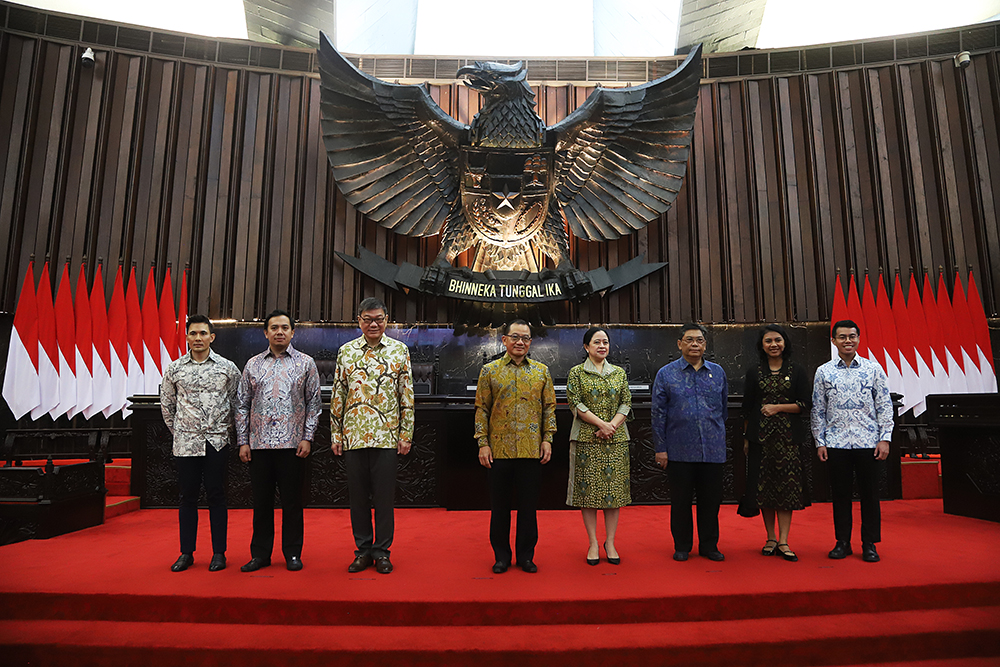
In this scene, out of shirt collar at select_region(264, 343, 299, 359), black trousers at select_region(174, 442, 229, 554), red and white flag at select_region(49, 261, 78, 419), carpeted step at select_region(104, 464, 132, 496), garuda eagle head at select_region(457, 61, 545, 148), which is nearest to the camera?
black trousers at select_region(174, 442, 229, 554)

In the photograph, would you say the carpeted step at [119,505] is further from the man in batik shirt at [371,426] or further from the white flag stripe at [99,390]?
the man in batik shirt at [371,426]

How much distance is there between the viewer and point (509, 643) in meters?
2.01

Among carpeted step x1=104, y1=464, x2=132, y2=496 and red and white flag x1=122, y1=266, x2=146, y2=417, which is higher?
red and white flag x1=122, y1=266, x2=146, y2=417

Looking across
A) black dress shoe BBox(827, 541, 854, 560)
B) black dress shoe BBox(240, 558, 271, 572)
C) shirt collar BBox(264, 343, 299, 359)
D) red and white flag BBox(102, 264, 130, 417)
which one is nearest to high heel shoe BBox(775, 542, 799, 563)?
black dress shoe BBox(827, 541, 854, 560)

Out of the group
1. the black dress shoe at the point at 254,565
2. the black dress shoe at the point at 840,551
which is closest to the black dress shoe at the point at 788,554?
the black dress shoe at the point at 840,551

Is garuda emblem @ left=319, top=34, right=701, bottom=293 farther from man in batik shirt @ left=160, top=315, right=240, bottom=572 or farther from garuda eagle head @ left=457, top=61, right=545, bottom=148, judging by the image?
man in batik shirt @ left=160, top=315, right=240, bottom=572

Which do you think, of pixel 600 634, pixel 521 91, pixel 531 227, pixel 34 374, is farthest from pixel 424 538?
pixel 34 374

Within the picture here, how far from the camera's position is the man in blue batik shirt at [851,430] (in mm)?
2854

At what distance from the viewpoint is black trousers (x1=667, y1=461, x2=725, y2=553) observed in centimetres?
282

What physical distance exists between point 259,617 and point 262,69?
6.55 metres

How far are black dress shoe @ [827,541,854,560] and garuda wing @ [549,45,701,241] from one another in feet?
13.4

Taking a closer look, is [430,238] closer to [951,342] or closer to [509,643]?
[509,643]

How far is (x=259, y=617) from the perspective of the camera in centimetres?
220

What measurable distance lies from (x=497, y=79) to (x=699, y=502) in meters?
4.19
